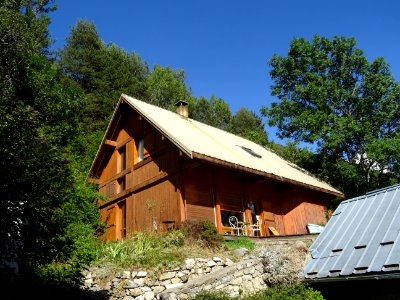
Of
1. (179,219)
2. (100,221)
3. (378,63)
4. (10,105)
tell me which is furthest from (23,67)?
(378,63)

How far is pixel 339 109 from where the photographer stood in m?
24.6

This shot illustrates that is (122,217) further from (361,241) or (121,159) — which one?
(361,241)

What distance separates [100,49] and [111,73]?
4472 mm

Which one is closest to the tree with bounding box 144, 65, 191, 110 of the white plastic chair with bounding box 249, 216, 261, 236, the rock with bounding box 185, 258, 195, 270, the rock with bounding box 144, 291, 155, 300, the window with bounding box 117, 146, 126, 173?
the window with bounding box 117, 146, 126, 173

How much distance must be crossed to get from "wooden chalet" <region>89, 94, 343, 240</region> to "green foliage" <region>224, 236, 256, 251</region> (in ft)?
4.85

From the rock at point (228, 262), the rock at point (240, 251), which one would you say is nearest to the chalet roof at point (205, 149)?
the rock at point (240, 251)

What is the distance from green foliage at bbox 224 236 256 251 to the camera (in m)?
13.1

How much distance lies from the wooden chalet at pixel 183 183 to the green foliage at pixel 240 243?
148 cm

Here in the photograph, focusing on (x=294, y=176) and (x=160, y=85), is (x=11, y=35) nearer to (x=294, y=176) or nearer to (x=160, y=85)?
(x=294, y=176)

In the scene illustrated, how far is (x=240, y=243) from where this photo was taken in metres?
13.6

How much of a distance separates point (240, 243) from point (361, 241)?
6216mm

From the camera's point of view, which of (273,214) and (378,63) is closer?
(273,214)

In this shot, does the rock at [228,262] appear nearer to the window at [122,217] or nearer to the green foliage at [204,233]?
the green foliage at [204,233]

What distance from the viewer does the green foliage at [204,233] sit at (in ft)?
40.8
